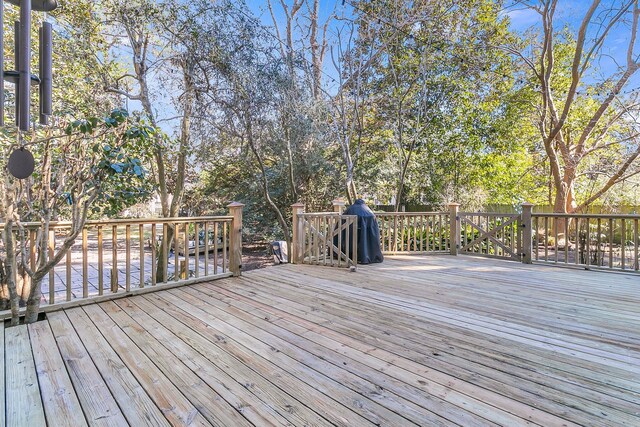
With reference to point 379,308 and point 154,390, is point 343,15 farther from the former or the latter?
point 154,390

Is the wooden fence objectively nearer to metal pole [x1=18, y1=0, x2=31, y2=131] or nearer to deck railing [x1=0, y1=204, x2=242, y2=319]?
deck railing [x1=0, y1=204, x2=242, y2=319]

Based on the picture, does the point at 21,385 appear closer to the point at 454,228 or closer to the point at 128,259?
the point at 128,259

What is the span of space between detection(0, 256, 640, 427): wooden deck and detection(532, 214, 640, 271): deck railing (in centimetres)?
146

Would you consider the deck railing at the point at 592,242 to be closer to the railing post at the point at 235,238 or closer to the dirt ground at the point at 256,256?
the railing post at the point at 235,238

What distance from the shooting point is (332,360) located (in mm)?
1929

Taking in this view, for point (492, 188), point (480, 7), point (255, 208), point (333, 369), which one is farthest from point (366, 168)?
point (333, 369)

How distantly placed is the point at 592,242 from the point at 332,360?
7.89 metres

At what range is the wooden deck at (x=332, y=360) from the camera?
1463 millimetres

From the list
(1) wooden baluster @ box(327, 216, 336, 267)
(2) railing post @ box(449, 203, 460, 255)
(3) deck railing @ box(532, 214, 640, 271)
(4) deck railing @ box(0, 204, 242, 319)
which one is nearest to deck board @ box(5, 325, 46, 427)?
(4) deck railing @ box(0, 204, 242, 319)

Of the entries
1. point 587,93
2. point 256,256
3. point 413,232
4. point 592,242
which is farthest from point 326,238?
point 587,93

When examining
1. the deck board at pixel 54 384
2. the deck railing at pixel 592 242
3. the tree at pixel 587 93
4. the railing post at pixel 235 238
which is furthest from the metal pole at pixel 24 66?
the tree at pixel 587 93

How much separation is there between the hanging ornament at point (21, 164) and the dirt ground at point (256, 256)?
6.01 metres

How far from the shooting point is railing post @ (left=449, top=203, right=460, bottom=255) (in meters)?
5.89

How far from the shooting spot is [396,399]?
156cm
